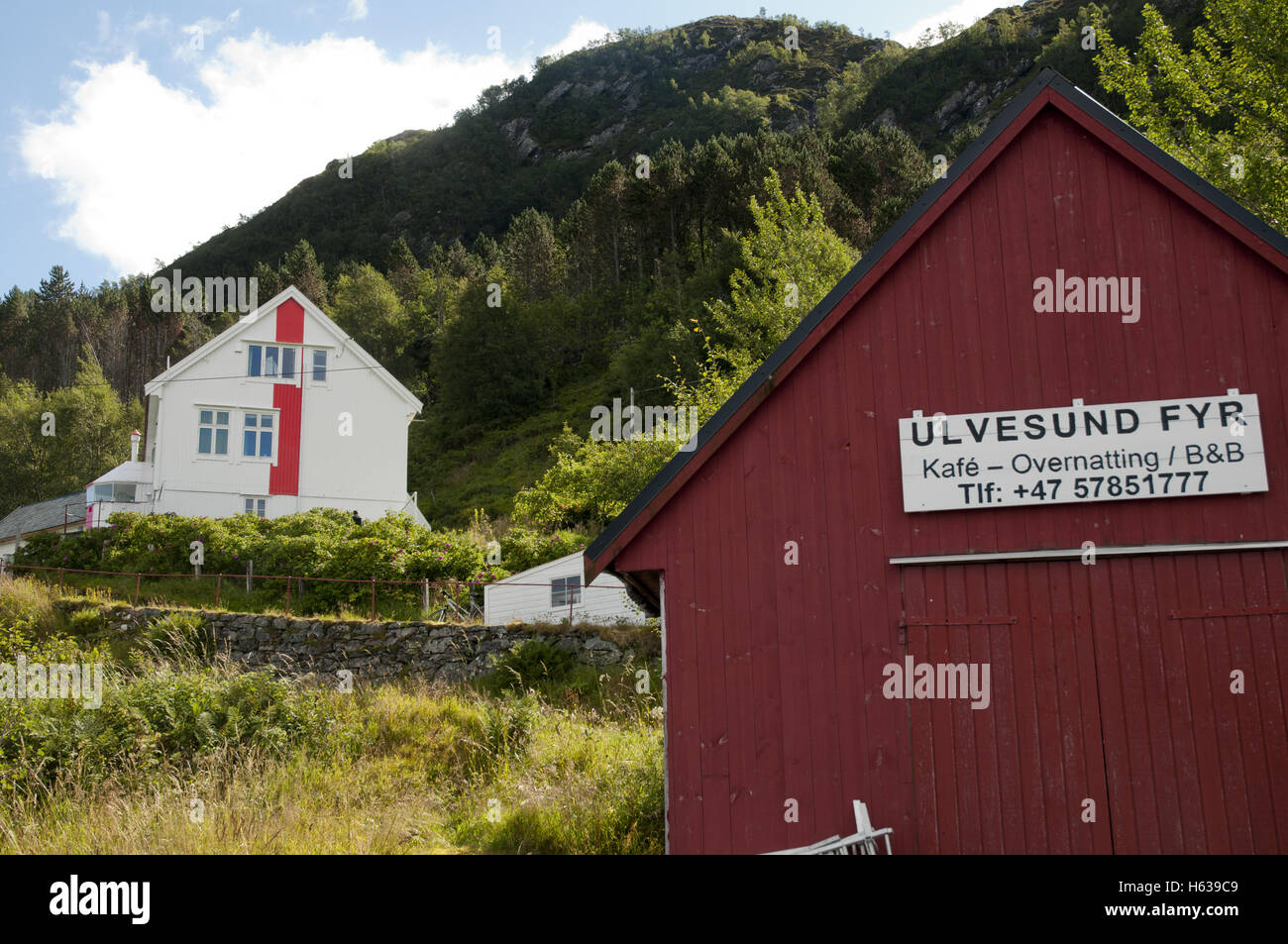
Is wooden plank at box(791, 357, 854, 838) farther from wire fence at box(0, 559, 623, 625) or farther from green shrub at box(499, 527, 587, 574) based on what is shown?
green shrub at box(499, 527, 587, 574)

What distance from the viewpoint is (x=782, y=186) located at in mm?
58594

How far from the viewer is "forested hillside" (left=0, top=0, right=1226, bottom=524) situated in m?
54.5

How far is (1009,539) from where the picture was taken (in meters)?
9.58

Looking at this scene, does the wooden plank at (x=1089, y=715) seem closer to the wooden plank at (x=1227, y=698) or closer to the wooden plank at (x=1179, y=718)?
the wooden plank at (x=1179, y=718)

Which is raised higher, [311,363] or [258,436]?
[311,363]

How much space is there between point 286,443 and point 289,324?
179 inches

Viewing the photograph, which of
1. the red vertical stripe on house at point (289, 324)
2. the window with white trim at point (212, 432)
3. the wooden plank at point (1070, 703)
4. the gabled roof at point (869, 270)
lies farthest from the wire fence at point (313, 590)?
the wooden plank at point (1070, 703)

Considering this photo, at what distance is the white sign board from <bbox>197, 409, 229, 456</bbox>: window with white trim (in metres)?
31.0

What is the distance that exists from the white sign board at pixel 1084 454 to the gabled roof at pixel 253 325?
100 ft

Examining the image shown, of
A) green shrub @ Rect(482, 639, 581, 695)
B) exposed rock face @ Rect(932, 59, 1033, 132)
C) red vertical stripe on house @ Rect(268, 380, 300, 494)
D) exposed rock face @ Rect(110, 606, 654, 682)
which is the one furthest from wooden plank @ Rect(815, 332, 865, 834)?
exposed rock face @ Rect(932, 59, 1033, 132)

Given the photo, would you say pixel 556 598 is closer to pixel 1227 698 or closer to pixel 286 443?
pixel 286 443

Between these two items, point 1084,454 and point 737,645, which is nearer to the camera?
point 1084,454

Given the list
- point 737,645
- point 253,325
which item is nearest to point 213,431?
point 253,325
